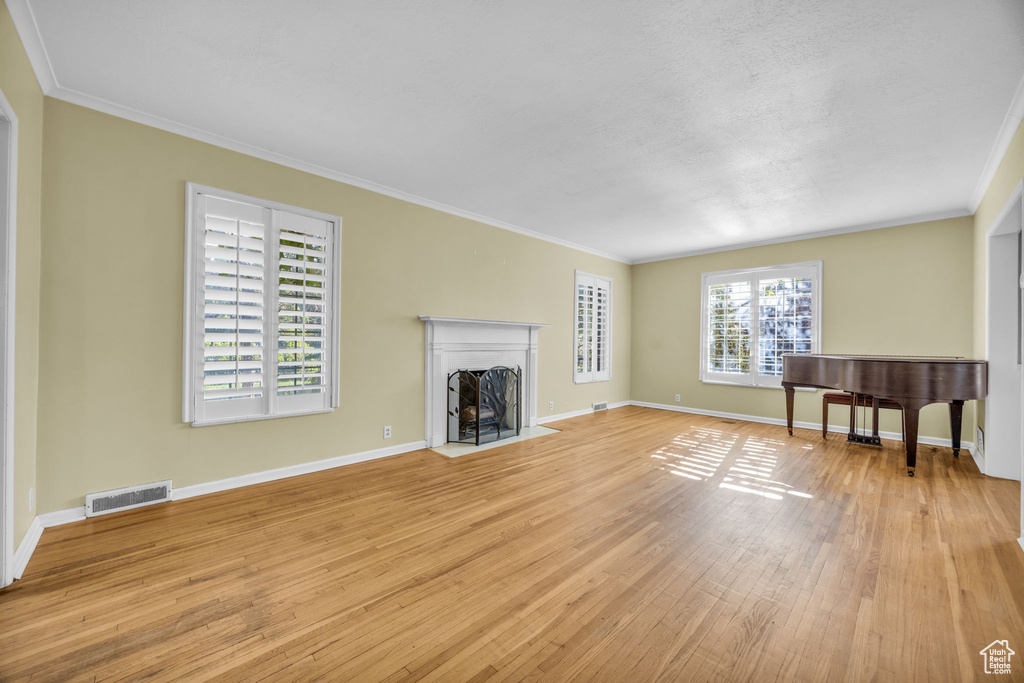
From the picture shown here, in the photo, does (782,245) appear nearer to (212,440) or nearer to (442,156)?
(442,156)

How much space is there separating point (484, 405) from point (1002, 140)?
490cm

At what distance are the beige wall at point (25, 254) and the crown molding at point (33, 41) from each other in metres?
0.04

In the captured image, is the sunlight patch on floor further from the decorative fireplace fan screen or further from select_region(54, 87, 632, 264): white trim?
select_region(54, 87, 632, 264): white trim

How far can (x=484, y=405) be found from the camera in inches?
201

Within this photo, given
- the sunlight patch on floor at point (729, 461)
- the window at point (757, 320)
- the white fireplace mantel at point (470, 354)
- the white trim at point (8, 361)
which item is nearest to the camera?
the white trim at point (8, 361)

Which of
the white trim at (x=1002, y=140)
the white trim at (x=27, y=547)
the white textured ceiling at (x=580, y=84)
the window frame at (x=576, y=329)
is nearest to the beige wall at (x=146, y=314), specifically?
the white trim at (x=27, y=547)

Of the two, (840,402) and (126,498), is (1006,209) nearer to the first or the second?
(840,402)

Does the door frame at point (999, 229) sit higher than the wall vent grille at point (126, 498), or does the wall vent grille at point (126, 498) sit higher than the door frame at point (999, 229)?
the door frame at point (999, 229)

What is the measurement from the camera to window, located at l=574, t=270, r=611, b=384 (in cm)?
675

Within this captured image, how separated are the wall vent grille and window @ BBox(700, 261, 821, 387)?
6739 mm

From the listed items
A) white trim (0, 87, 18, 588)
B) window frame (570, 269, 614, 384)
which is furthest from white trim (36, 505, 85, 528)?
window frame (570, 269, 614, 384)

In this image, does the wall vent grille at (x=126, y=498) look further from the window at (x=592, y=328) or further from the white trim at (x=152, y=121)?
the window at (x=592, y=328)

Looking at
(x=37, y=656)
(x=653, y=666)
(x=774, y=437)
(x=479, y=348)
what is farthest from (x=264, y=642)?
(x=774, y=437)

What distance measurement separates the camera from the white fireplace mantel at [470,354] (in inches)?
181
